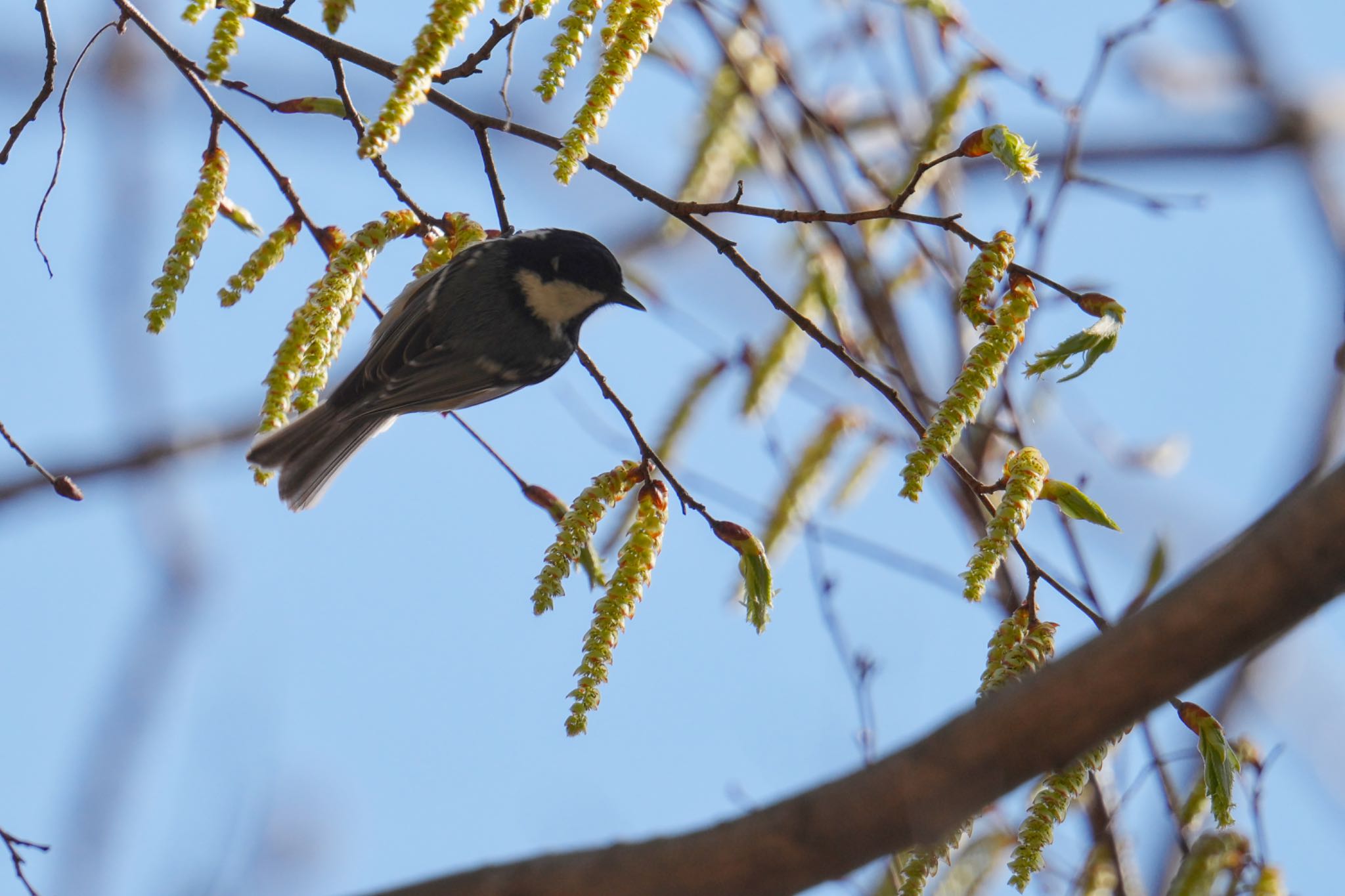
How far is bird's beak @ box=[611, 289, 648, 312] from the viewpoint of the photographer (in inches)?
151

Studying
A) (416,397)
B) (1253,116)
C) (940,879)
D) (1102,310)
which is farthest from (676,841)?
(1253,116)

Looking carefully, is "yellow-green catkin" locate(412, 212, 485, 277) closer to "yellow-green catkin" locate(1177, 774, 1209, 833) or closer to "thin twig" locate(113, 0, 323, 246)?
"thin twig" locate(113, 0, 323, 246)

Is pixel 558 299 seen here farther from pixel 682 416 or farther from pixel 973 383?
pixel 973 383

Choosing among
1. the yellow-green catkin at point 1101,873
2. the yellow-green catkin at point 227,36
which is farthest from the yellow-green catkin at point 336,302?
the yellow-green catkin at point 1101,873

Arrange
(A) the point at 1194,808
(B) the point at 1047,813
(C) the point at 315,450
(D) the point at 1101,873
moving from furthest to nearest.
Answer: (C) the point at 315,450 → (D) the point at 1101,873 → (A) the point at 1194,808 → (B) the point at 1047,813

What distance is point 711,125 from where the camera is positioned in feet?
11.4

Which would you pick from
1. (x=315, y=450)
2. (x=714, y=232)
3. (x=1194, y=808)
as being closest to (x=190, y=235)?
(x=714, y=232)

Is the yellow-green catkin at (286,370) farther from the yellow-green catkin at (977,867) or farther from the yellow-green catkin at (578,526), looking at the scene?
the yellow-green catkin at (977,867)

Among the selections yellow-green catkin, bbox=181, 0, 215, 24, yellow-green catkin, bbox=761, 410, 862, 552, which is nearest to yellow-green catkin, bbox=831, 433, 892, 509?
yellow-green catkin, bbox=761, 410, 862, 552

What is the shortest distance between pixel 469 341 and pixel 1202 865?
2.38 metres

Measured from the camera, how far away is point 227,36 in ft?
7.22

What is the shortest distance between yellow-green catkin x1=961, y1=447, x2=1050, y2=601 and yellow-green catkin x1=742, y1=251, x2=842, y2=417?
39.8 inches

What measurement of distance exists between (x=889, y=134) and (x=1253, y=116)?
2221mm

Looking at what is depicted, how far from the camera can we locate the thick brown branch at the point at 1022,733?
1319mm
